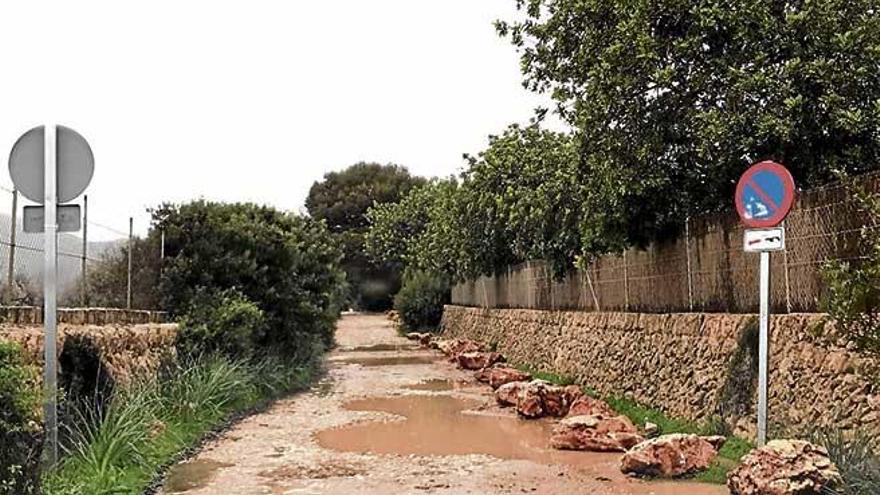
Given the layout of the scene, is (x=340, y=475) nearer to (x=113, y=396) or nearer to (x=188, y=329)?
(x=113, y=396)

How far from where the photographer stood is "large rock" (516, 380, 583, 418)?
44.8ft

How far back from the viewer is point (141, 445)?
894cm

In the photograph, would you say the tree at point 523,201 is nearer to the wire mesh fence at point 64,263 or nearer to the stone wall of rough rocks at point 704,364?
the stone wall of rough rocks at point 704,364

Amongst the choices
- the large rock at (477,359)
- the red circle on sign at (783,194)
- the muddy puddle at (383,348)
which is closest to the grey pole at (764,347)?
the red circle on sign at (783,194)

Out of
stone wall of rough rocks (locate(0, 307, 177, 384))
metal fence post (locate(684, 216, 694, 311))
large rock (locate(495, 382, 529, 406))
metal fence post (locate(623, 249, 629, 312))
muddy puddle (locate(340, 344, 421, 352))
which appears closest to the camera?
stone wall of rough rocks (locate(0, 307, 177, 384))

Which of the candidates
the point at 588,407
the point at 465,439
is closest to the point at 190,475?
the point at 465,439

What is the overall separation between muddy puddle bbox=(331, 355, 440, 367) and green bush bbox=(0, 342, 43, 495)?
1930 cm

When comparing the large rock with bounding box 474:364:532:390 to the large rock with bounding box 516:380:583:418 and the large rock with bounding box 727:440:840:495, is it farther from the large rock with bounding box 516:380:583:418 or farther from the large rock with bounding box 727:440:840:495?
the large rock with bounding box 727:440:840:495

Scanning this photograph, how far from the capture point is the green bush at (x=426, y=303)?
40.0 m

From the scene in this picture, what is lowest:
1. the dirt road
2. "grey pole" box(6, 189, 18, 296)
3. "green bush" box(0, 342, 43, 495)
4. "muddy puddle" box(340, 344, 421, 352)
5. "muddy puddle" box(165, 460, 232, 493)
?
"muddy puddle" box(340, 344, 421, 352)

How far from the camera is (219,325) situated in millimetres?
14578

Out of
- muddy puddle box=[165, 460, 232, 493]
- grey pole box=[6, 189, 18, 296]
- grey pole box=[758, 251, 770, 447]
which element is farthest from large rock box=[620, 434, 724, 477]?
grey pole box=[6, 189, 18, 296]

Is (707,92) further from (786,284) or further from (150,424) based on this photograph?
(150,424)

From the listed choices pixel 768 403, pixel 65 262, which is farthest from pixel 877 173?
pixel 65 262
